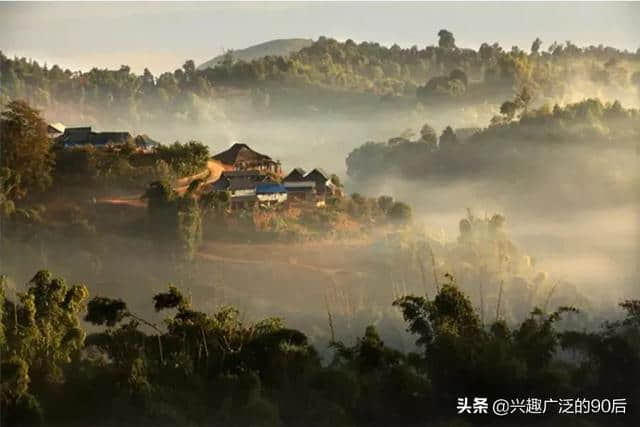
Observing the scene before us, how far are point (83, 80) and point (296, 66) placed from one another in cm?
169

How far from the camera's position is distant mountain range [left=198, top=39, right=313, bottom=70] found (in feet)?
23.5

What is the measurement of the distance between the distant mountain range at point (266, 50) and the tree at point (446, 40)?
1026 mm

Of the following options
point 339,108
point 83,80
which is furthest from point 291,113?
point 83,80

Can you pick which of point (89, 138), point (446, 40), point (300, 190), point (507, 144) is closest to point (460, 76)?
point (446, 40)

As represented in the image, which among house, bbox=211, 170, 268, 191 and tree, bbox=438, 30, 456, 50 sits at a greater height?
tree, bbox=438, 30, 456, 50

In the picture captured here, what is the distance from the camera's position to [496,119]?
750 cm

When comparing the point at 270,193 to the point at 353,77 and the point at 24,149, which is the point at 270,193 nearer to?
the point at 353,77

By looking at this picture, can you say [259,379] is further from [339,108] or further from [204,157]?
[339,108]

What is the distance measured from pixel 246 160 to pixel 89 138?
1207 millimetres

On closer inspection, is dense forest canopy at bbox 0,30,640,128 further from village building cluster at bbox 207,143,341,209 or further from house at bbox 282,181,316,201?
house at bbox 282,181,316,201

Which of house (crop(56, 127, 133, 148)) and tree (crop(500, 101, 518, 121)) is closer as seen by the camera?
house (crop(56, 127, 133, 148))

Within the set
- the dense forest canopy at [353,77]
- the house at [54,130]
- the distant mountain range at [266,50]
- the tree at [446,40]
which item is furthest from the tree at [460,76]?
the house at [54,130]

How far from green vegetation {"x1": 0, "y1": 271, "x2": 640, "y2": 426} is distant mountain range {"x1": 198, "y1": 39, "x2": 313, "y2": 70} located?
6.95 feet

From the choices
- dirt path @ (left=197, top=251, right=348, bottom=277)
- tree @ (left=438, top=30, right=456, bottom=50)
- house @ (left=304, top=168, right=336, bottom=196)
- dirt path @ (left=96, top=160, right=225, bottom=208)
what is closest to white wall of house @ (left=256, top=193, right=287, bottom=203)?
house @ (left=304, top=168, right=336, bottom=196)
